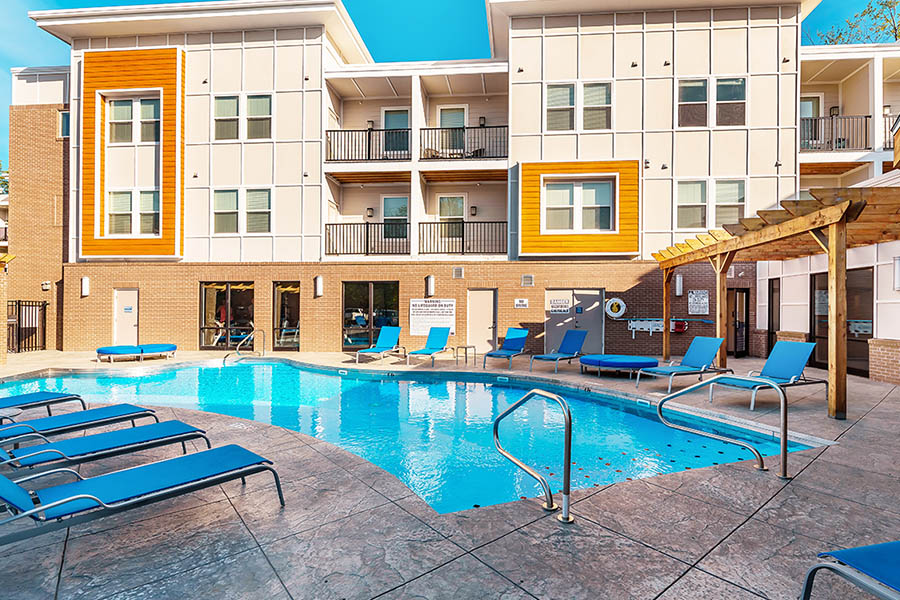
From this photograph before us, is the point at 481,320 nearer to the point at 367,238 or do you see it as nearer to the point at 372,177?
the point at 367,238

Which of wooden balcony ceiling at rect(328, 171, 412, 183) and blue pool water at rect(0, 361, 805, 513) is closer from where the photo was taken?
blue pool water at rect(0, 361, 805, 513)

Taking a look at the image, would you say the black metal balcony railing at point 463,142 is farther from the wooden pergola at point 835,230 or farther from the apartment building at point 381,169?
the wooden pergola at point 835,230

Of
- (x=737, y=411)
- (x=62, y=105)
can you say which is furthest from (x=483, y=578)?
(x=62, y=105)

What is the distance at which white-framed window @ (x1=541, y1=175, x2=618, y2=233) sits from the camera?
A: 13.9 meters

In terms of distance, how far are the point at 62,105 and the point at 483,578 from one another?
19.8 m

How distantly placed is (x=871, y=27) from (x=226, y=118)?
88.9 feet

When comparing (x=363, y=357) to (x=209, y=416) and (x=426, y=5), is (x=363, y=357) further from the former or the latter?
(x=426, y=5)

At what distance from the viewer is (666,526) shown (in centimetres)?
311

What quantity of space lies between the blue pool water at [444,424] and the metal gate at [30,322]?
258 inches

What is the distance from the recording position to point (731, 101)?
1350 centimetres

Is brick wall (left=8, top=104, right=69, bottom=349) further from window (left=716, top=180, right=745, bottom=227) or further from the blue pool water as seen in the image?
window (left=716, top=180, right=745, bottom=227)

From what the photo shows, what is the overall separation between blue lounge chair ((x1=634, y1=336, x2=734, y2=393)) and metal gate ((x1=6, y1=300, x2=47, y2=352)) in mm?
17705

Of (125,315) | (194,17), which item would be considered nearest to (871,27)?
(194,17)

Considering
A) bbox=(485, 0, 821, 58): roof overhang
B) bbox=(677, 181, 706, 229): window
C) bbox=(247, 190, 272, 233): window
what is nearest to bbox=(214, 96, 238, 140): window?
bbox=(247, 190, 272, 233): window
